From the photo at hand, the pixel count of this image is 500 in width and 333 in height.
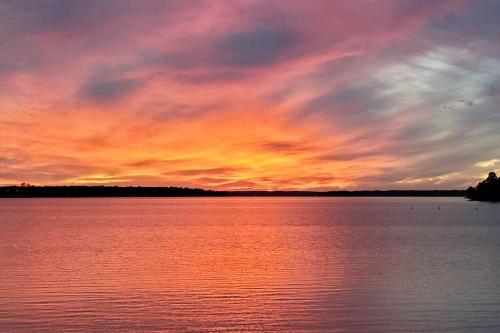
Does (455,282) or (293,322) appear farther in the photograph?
(455,282)

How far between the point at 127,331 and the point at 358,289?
16.0 meters

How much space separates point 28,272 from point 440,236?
57.8 metres

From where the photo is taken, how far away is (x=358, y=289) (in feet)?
114

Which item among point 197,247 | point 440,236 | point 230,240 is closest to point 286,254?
point 197,247

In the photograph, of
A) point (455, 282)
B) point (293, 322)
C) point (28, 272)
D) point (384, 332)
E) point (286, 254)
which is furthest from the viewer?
point (286, 254)

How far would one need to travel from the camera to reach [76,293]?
3300 cm

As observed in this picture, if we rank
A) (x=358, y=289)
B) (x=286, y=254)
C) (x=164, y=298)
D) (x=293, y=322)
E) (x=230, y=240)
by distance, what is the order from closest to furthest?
(x=293, y=322) < (x=164, y=298) < (x=358, y=289) < (x=286, y=254) < (x=230, y=240)

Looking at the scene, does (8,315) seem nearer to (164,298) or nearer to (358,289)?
(164,298)

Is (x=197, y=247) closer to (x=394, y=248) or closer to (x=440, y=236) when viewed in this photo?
(x=394, y=248)

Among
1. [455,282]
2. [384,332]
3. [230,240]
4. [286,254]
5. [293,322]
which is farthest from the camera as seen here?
[230,240]

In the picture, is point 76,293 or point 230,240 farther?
point 230,240

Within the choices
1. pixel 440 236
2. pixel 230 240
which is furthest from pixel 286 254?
pixel 440 236

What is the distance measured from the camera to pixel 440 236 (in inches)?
3147

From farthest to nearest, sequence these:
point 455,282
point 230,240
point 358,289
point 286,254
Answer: point 230,240 → point 286,254 → point 455,282 → point 358,289
